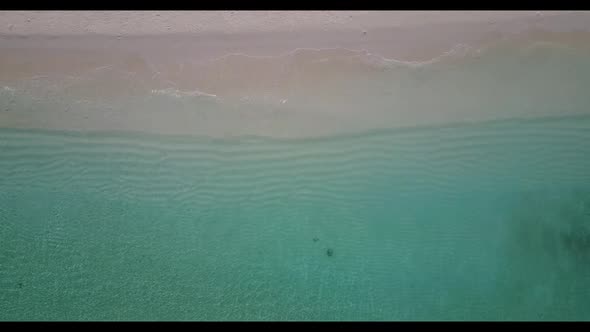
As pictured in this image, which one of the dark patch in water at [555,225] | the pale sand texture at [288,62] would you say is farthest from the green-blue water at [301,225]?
the pale sand texture at [288,62]

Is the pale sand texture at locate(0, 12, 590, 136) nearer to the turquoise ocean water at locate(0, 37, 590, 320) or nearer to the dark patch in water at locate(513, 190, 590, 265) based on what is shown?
the turquoise ocean water at locate(0, 37, 590, 320)

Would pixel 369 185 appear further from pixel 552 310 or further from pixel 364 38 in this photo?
pixel 552 310

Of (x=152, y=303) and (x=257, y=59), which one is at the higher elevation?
(x=257, y=59)

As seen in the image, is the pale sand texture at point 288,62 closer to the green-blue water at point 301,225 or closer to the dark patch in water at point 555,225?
the green-blue water at point 301,225

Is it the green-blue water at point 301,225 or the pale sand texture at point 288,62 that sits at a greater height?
the pale sand texture at point 288,62

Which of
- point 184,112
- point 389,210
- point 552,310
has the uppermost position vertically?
point 184,112

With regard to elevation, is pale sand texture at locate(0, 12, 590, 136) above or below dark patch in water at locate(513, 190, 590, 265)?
above

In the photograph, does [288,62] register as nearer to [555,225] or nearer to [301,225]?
[301,225]

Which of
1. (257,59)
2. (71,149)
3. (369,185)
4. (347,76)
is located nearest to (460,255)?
(369,185)

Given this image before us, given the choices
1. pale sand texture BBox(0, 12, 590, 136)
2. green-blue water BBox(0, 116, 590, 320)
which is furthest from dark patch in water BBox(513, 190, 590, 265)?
pale sand texture BBox(0, 12, 590, 136)
